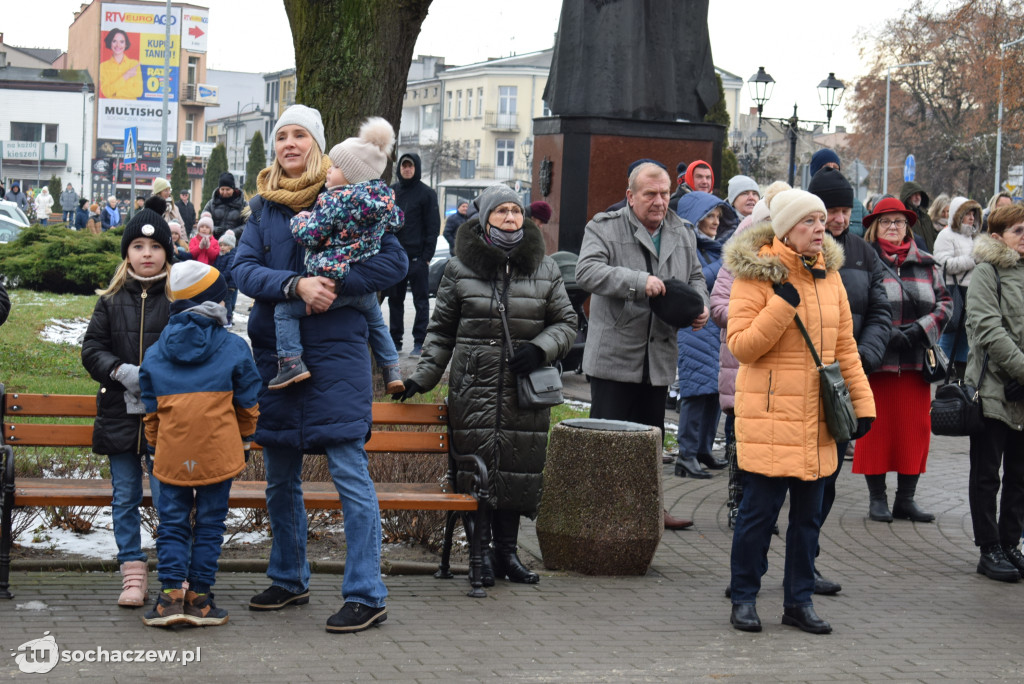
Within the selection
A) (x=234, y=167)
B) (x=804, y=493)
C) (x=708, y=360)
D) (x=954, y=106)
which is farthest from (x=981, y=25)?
(x=234, y=167)

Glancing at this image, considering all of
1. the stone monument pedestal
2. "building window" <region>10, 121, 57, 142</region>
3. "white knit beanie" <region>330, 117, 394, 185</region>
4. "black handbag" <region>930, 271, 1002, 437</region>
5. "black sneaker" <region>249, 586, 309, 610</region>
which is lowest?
"black sneaker" <region>249, 586, 309, 610</region>

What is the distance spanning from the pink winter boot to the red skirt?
15.4 feet

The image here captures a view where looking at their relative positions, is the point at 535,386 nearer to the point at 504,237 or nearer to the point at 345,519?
the point at 504,237

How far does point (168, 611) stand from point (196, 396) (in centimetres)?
90

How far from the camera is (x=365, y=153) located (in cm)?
572

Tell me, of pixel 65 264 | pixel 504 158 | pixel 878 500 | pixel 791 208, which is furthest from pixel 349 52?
pixel 504 158

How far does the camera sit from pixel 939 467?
1105 centimetres

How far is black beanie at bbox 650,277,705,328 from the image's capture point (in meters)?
7.34

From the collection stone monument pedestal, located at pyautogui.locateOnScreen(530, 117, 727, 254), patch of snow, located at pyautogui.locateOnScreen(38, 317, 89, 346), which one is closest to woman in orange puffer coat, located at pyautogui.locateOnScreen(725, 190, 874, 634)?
stone monument pedestal, located at pyautogui.locateOnScreen(530, 117, 727, 254)

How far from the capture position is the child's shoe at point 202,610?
568 centimetres

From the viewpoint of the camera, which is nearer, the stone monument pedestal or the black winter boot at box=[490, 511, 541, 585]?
the black winter boot at box=[490, 511, 541, 585]

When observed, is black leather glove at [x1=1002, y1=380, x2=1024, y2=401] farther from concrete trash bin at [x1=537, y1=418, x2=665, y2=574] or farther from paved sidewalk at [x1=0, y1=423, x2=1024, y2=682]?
concrete trash bin at [x1=537, y1=418, x2=665, y2=574]

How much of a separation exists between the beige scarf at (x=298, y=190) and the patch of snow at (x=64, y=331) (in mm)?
9431

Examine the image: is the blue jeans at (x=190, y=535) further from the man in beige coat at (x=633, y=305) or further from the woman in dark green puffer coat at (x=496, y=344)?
the man in beige coat at (x=633, y=305)
